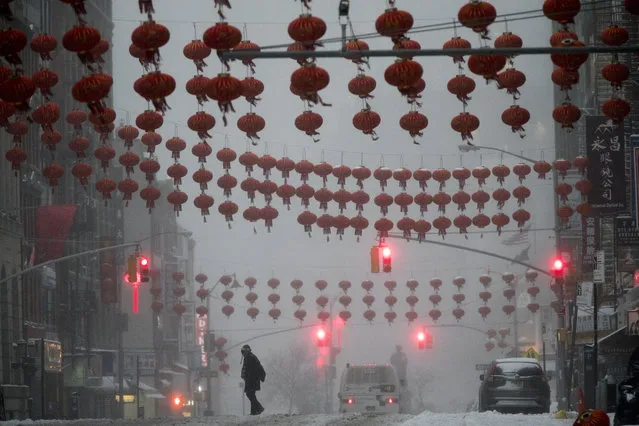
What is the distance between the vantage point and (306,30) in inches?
851

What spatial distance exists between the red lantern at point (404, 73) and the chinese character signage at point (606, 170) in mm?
20882

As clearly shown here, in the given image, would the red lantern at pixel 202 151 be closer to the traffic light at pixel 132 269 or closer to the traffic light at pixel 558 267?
the traffic light at pixel 132 269

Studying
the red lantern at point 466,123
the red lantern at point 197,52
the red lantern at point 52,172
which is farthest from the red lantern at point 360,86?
the red lantern at point 52,172

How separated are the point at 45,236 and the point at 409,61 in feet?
149

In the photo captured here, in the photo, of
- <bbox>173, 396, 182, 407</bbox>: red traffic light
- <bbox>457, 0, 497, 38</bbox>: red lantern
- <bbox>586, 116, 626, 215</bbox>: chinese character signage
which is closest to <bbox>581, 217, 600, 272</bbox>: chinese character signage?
<bbox>586, 116, 626, 215</bbox>: chinese character signage

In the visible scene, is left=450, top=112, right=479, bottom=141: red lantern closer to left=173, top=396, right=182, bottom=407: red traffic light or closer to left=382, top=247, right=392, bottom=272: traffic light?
left=382, top=247, right=392, bottom=272: traffic light

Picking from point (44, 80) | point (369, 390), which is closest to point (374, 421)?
point (44, 80)

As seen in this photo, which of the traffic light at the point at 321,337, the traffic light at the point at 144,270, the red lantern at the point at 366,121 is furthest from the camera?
the traffic light at the point at 321,337

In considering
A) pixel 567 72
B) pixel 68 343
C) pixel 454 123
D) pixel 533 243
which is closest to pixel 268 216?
pixel 454 123

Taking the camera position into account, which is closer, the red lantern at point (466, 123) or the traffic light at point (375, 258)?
the red lantern at point (466, 123)

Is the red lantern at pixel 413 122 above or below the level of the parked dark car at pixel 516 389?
above

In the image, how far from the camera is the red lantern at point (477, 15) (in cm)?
2244

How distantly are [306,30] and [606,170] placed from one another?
22.9 metres

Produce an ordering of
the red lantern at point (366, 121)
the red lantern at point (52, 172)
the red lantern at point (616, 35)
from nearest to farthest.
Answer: the red lantern at point (616, 35) < the red lantern at point (366, 121) < the red lantern at point (52, 172)
